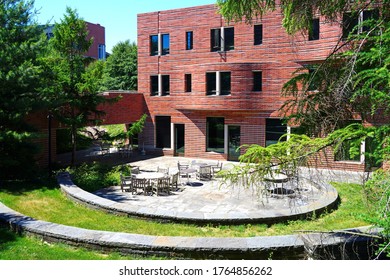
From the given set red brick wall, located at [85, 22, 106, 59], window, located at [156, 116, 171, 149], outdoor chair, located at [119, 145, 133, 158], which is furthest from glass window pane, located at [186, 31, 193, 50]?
red brick wall, located at [85, 22, 106, 59]

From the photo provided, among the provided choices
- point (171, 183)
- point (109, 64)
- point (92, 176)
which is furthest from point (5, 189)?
point (109, 64)

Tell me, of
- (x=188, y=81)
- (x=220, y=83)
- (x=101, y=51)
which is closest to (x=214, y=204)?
(x=220, y=83)

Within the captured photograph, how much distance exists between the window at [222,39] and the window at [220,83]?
234cm

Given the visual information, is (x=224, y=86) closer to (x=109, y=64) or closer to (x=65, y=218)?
(x=65, y=218)

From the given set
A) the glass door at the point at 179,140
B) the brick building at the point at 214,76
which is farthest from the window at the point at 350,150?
the glass door at the point at 179,140

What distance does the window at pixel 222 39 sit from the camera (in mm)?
24938

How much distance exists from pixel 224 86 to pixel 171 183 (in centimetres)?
992

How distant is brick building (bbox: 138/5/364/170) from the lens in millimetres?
22875

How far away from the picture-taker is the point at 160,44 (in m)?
27.3

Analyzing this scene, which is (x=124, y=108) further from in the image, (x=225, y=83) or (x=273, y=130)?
(x=273, y=130)

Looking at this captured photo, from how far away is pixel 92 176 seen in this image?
682 inches

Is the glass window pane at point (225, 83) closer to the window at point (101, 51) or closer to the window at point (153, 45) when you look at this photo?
the window at point (153, 45)

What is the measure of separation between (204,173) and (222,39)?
1099cm

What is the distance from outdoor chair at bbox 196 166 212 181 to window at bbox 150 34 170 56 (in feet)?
39.9
